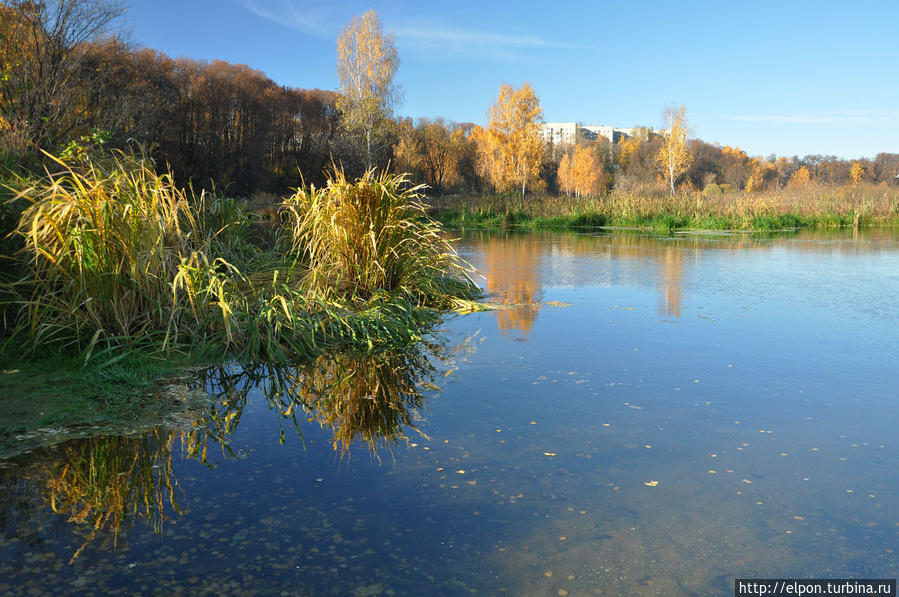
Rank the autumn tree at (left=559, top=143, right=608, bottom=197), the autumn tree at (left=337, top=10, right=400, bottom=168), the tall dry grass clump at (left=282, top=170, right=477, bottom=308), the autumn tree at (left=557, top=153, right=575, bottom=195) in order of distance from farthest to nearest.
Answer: the autumn tree at (left=557, top=153, right=575, bottom=195)
the autumn tree at (left=559, top=143, right=608, bottom=197)
the autumn tree at (left=337, top=10, right=400, bottom=168)
the tall dry grass clump at (left=282, top=170, right=477, bottom=308)

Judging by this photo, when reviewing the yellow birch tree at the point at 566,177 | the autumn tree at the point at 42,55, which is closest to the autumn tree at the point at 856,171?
the yellow birch tree at the point at 566,177

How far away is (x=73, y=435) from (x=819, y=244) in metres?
15.9

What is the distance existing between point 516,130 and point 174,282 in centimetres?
3353

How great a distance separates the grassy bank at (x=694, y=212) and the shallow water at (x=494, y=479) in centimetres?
1799

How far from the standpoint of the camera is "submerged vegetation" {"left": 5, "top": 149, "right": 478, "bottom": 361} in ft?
14.6

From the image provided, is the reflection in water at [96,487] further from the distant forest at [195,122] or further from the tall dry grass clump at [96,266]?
the distant forest at [195,122]

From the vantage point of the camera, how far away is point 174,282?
4379 mm

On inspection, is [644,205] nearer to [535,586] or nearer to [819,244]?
[819,244]

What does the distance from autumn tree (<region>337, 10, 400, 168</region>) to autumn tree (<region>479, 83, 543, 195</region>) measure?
6.12 metres

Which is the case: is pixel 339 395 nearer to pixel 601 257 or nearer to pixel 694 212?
pixel 601 257

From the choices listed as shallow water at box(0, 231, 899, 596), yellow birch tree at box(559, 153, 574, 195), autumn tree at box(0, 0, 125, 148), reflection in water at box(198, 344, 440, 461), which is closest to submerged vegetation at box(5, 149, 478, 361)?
reflection in water at box(198, 344, 440, 461)

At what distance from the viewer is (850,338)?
5.31 metres

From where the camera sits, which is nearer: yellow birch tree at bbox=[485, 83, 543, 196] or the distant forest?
the distant forest

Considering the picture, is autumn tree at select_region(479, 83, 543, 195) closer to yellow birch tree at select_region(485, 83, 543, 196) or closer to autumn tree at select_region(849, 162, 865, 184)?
yellow birch tree at select_region(485, 83, 543, 196)
